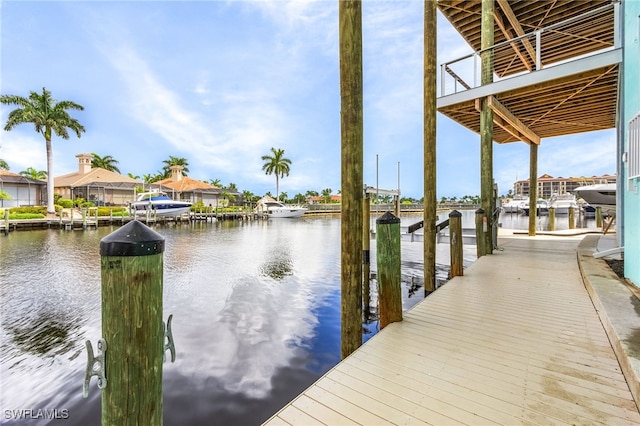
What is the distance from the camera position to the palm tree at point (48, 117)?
92.8 feet

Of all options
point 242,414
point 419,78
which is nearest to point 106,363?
point 242,414

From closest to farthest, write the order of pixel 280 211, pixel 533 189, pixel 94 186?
pixel 533 189 < pixel 94 186 < pixel 280 211

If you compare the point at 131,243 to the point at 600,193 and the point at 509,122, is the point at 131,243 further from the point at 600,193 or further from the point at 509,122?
the point at 600,193

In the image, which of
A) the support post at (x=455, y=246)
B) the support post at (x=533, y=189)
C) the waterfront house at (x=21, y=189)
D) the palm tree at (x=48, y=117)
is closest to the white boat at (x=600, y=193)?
the support post at (x=533, y=189)

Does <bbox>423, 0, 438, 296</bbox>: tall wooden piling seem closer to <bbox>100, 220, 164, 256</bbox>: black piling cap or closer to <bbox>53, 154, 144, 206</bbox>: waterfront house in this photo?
<bbox>100, 220, 164, 256</bbox>: black piling cap

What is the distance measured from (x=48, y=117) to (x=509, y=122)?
129 ft

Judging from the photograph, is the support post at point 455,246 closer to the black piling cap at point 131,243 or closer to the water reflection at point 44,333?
the black piling cap at point 131,243

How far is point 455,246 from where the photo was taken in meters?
6.31

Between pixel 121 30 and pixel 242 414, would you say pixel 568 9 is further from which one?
pixel 121 30

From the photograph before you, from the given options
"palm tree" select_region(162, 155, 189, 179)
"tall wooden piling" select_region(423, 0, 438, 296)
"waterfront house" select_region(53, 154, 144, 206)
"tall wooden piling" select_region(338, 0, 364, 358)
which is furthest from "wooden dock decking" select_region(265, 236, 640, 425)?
"palm tree" select_region(162, 155, 189, 179)

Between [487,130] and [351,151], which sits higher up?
[487,130]

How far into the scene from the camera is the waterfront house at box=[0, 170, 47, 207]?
→ 110ft

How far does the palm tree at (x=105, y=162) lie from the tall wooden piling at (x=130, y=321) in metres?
62.7

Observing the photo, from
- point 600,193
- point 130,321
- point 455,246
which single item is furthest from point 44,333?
point 600,193
